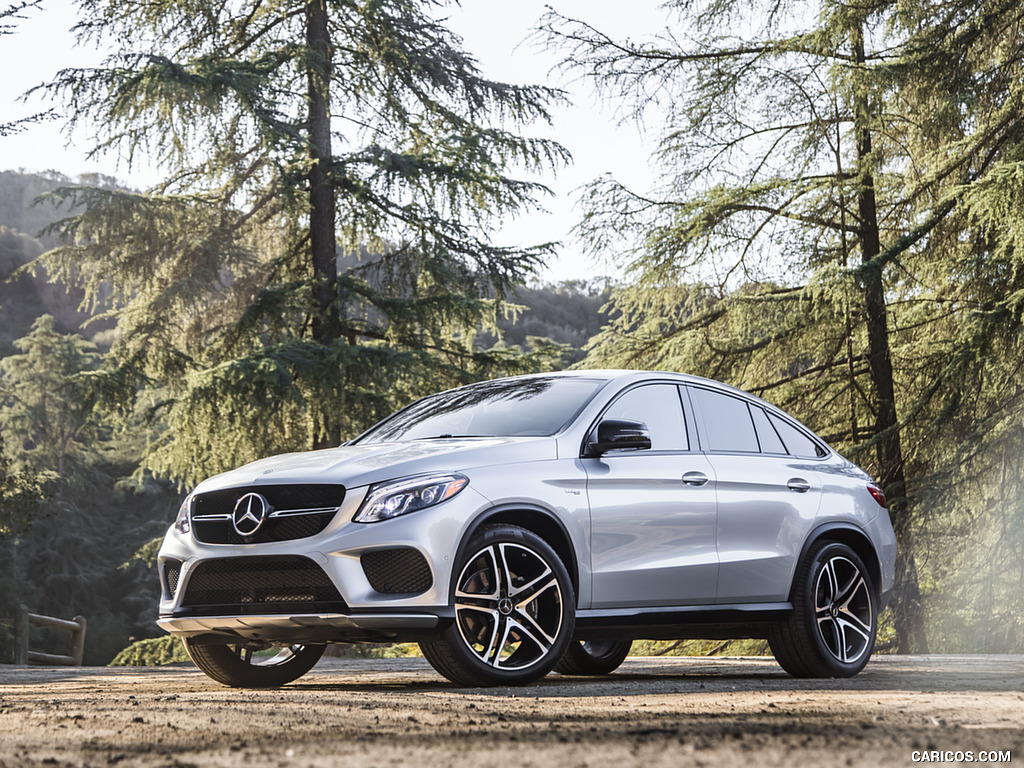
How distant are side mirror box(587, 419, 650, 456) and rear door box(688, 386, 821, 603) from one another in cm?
82

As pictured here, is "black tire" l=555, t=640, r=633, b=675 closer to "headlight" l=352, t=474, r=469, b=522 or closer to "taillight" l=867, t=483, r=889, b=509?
"taillight" l=867, t=483, r=889, b=509

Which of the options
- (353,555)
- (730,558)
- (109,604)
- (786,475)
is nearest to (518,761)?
(353,555)

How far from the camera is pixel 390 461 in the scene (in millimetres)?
5945

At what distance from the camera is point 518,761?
3291mm

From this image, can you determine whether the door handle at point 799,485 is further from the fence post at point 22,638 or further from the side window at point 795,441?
the fence post at point 22,638

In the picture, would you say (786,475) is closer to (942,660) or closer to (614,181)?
(942,660)

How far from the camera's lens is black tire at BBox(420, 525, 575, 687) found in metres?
5.77

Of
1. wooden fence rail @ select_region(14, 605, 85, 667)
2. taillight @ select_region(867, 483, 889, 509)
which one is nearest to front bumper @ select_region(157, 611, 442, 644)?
taillight @ select_region(867, 483, 889, 509)

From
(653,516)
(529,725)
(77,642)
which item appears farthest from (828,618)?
(77,642)

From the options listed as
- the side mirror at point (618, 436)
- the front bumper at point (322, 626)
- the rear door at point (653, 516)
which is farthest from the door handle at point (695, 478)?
the front bumper at point (322, 626)

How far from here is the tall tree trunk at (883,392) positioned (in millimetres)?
14242

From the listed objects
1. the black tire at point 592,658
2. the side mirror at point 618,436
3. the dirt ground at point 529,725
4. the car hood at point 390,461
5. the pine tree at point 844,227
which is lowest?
the black tire at point 592,658

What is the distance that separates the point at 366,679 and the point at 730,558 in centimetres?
250

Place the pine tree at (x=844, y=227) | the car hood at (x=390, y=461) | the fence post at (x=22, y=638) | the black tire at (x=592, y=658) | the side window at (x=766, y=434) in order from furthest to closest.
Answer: the fence post at (x=22, y=638) < the pine tree at (x=844, y=227) < the black tire at (x=592, y=658) < the side window at (x=766, y=434) < the car hood at (x=390, y=461)
